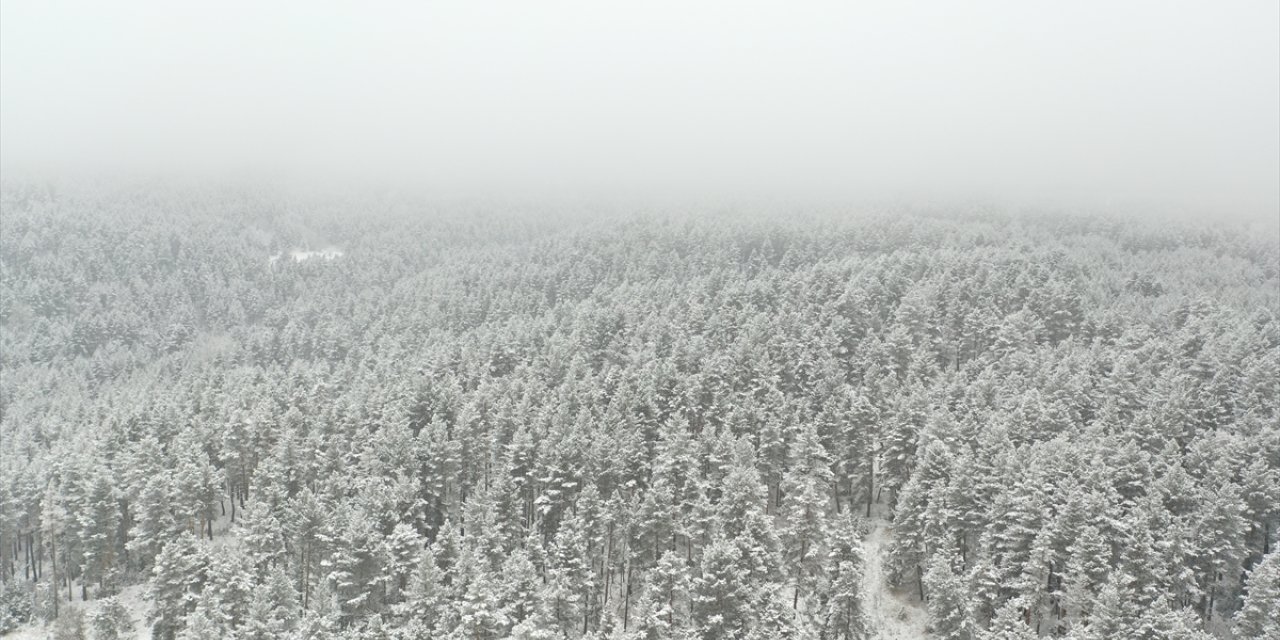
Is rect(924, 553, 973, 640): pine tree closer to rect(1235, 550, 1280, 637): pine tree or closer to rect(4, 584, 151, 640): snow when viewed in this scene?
rect(1235, 550, 1280, 637): pine tree

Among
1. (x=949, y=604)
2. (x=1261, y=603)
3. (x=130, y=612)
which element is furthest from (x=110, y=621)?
(x=1261, y=603)

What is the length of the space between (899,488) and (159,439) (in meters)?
73.3

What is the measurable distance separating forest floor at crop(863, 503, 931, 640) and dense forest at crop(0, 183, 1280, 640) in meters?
0.25

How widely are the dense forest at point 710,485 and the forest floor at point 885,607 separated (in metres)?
0.25

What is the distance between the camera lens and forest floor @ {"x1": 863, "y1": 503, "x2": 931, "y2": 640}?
49594 millimetres

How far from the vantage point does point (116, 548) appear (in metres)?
64.0

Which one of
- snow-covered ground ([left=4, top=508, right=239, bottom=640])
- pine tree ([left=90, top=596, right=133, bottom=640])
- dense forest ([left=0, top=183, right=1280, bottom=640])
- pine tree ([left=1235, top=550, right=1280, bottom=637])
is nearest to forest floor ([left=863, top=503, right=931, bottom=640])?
dense forest ([left=0, top=183, right=1280, bottom=640])

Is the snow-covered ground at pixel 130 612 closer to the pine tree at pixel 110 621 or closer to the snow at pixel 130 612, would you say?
the snow at pixel 130 612

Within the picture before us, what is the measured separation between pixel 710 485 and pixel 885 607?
50.8 ft

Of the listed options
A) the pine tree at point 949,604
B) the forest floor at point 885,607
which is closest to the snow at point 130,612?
the forest floor at point 885,607

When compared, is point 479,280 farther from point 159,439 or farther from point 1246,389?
point 1246,389

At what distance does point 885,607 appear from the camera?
5238cm

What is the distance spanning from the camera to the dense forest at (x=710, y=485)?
149 ft

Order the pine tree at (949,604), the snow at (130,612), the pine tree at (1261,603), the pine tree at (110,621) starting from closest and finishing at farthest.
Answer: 1. the pine tree at (1261,603)
2. the pine tree at (949,604)
3. the pine tree at (110,621)
4. the snow at (130,612)
